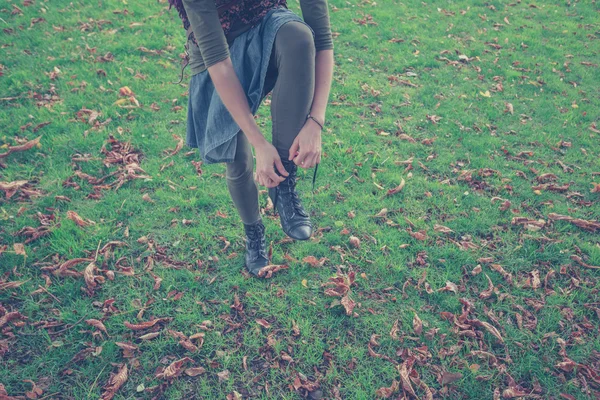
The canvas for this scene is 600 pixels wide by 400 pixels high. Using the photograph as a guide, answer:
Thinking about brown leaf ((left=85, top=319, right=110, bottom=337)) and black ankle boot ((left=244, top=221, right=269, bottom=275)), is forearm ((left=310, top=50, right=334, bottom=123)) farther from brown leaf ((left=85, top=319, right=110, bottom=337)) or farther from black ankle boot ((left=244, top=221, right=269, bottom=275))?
brown leaf ((left=85, top=319, right=110, bottom=337))

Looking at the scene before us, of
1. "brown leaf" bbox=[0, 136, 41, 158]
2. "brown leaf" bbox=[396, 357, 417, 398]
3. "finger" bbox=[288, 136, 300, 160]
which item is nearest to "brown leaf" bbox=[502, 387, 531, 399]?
"brown leaf" bbox=[396, 357, 417, 398]

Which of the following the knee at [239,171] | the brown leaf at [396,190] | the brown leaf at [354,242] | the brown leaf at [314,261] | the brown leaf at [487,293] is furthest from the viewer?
the brown leaf at [396,190]

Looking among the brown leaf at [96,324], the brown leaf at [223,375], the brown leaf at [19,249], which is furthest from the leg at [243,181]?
the brown leaf at [19,249]

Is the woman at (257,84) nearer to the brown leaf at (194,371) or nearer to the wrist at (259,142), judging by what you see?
the wrist at (259,142)

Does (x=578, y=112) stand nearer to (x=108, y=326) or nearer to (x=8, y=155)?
(x=108, y=326)

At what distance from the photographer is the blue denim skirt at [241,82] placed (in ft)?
7.30

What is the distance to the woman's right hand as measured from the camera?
88.0 inches

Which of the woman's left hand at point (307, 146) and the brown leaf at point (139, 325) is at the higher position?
the woman's left hand at point (307, 146)

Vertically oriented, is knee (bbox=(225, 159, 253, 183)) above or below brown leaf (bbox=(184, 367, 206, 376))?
above

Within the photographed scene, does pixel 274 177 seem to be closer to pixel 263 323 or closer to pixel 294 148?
pixel 294 148

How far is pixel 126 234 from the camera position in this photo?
10.5 feet

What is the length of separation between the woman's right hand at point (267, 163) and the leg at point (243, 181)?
0.72 ft

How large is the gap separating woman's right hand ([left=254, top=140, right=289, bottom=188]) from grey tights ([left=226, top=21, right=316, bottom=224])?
98mm

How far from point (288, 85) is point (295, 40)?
232 millimetres
